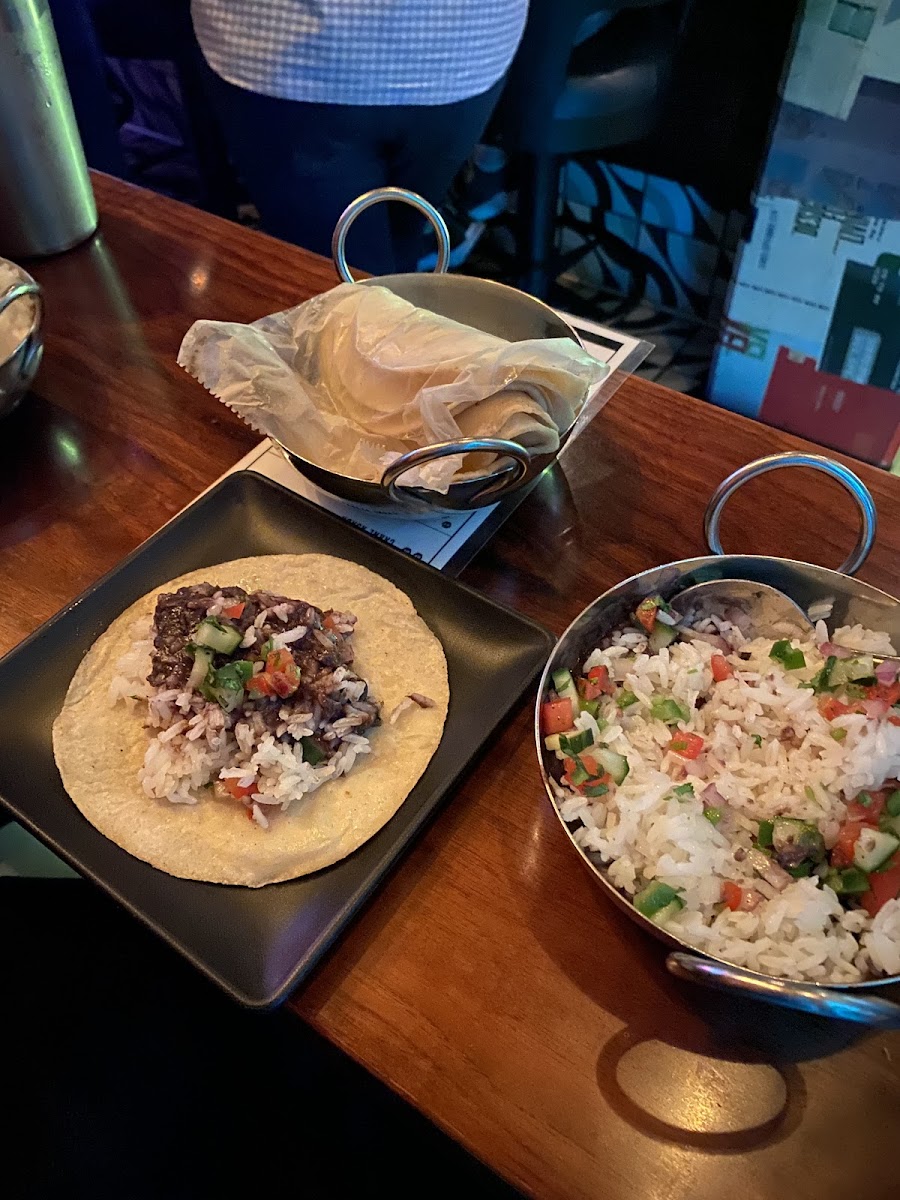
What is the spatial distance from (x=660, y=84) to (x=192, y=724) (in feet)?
6.41

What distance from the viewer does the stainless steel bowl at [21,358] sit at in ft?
4.07

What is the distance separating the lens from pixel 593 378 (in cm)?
117

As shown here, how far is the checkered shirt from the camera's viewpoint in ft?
5.48

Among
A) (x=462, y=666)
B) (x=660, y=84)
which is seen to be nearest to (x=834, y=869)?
(x=462, y=666)

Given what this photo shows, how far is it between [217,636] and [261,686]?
0.08 metres

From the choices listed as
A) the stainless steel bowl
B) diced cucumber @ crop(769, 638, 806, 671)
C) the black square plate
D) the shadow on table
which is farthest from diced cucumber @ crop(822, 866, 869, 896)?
the stainless steel bowl

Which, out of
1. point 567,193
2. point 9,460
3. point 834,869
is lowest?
point 567,193

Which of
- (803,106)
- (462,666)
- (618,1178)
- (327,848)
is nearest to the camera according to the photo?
(618,1178)

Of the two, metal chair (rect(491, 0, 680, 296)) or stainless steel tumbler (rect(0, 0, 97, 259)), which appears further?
metal chair (rect(491, 0, 680, 296))

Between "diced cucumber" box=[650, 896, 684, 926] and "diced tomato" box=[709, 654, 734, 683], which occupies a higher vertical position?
"diced cucumber" box=[650, 896, 684, 926]

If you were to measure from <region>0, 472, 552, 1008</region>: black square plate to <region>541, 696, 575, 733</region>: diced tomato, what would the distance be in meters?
0.10

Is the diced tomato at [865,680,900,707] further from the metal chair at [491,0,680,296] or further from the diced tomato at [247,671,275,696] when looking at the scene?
the metal chair at [491,0,680,296]

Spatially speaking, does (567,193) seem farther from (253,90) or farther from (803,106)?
(253,90)

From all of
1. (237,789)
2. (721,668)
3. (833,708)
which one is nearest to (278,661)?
(237,789)
